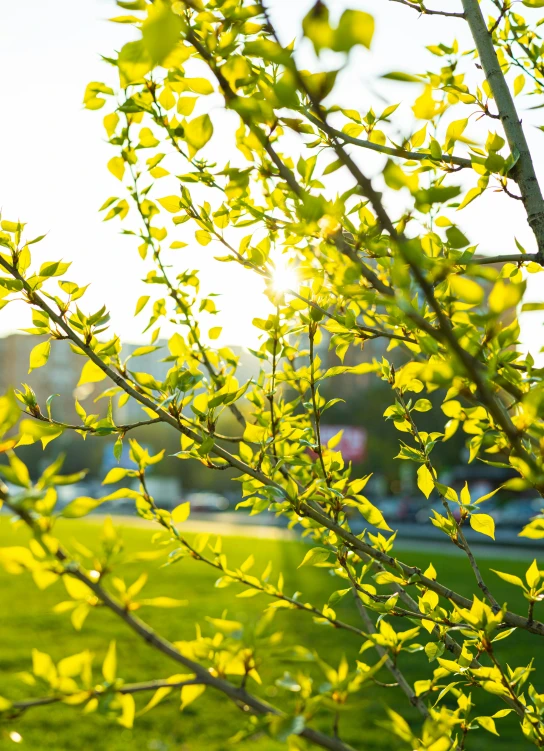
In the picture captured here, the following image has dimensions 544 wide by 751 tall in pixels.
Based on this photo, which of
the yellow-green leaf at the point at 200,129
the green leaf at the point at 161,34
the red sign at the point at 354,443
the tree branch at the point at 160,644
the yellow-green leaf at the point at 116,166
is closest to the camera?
the green leaf at the point at 161,34

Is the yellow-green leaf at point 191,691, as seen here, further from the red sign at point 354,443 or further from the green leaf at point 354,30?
the red sign at point 354,443

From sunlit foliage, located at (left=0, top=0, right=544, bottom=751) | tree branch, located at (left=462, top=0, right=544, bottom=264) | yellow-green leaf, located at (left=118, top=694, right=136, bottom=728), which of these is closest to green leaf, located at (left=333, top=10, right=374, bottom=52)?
sunlit foliage, located at (left=0, top=0, right=544, bottom=751)

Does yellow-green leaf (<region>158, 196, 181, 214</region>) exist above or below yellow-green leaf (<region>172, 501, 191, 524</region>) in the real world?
above

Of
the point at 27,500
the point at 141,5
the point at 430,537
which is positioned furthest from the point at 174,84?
the point at 430,537

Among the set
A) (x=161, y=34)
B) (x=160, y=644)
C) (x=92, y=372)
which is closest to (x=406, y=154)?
(x=92, y=372)

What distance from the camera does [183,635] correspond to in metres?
8.80

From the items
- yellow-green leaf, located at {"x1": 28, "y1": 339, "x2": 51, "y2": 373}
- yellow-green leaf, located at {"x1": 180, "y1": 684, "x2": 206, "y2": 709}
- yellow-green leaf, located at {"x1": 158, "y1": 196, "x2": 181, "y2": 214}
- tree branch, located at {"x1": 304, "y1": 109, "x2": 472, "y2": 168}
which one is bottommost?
yellow-green leaf, located at {"x1": 180, "y1": 684, "x2": 206, "y2": 709}

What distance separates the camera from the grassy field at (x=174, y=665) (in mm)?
5492

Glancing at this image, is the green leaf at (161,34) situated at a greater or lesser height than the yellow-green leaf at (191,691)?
greater

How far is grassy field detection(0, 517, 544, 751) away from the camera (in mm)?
5492

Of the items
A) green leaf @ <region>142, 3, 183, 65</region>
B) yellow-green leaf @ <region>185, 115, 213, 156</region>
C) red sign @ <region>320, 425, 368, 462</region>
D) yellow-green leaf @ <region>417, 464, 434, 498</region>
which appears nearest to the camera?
green leaf @ <region>142, 3, 183, 65</region>

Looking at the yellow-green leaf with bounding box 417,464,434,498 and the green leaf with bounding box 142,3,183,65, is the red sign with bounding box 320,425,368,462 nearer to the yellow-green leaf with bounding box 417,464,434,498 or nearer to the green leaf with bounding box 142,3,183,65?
the yellow-green leaf with bounding box 417,464,434,498

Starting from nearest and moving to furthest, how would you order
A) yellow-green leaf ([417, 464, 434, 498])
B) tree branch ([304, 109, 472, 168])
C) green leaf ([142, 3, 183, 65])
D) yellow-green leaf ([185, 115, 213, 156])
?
green leaf ([142, 3, 183, 65]), yellow-green leaf ([185, 115, 213, 156]), tree branch ([304, 109, 472, 168]), yellow-green leaf ([417, 464, 434, 498])

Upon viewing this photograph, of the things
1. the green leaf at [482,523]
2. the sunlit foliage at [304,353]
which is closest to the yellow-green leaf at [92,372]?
the sunlit foliage at [304,353]
